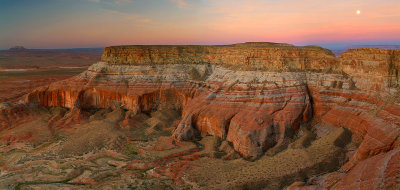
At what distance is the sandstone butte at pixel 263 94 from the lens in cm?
1572

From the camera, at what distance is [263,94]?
2300 cm

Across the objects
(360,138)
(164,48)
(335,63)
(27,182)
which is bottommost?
(27,182)

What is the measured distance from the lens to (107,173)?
18.9 meters

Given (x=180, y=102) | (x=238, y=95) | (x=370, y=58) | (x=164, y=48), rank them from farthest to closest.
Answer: (x=164, y=48) → (x=180, y=102) → (x=238, y=95) → (x=370, y=58)

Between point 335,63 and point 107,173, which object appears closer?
point 107,173

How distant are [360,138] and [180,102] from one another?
19824 mm

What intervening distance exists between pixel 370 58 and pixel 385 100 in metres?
3.92

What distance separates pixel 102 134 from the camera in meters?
26.1

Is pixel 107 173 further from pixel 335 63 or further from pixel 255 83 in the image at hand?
pixel 335 63

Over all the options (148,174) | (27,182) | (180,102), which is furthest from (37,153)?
(180,102)

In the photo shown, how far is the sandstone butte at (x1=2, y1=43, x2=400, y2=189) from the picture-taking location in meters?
15.7

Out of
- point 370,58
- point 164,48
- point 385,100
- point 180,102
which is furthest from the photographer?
point 164,48

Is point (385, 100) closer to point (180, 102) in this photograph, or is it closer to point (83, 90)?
point (180, 102)

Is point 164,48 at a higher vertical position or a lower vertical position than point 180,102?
higher
